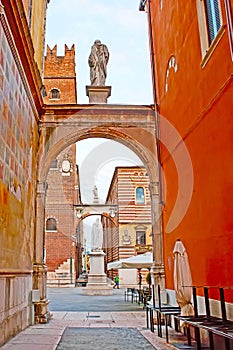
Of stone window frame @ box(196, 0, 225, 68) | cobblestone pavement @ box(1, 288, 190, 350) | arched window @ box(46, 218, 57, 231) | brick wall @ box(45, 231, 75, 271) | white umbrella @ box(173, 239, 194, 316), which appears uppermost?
stone window frame @ box(196, 0, 225, 68)

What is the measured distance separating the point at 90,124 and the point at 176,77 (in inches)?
98.5

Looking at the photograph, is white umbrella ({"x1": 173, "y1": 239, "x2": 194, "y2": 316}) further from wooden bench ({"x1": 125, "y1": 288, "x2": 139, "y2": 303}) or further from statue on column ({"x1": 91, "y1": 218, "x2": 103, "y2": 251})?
statue on column ({"x1": 91, "y1": 218, "x2": 103, "y2": 251})

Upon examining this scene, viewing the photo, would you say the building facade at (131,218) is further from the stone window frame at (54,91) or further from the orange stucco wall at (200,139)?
the orange stucco wall at (200,139)

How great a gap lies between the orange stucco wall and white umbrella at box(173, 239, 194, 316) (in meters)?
0.20

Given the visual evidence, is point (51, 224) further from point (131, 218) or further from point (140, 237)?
point (140, 237)

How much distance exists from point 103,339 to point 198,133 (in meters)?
3.65

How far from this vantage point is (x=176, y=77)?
7707mm

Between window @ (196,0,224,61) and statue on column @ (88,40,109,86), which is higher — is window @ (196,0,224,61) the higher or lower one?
the lower one

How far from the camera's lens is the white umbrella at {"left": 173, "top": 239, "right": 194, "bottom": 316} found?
590cm

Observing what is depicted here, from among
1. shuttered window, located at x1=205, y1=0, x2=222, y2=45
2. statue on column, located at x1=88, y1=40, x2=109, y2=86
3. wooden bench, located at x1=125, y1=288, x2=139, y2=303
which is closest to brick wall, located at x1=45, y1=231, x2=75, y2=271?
wooden bench, located at x1=125, y1=288, x2=139, y2=303

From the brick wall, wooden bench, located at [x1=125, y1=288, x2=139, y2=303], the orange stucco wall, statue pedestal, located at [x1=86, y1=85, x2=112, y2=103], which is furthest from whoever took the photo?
the brick wall

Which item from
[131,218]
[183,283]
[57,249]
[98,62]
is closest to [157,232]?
[183,283]

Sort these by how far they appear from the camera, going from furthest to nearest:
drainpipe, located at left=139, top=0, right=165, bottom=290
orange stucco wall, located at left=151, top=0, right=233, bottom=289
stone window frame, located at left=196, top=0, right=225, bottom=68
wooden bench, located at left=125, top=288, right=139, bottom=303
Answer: wooden bench, located at left=125, top=288, right=139, bottom=303, drainpipe, located at left=139, top=0, right=165, bottom=290, stone window frame, located at left=196, top=0, right=225, bottom=68, orange stucco wall, located at left=151, top=0, right=233, bottom=289

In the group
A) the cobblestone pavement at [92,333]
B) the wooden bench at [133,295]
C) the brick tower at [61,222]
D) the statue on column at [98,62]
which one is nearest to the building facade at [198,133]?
the cobblestone pavement at [92,333]
